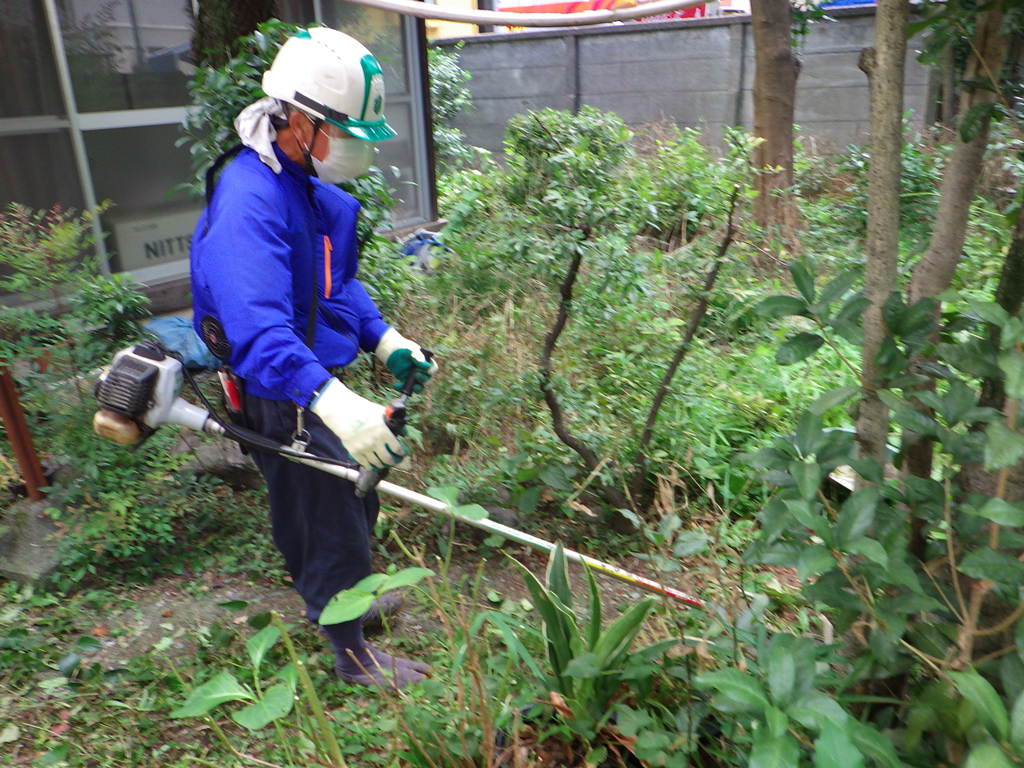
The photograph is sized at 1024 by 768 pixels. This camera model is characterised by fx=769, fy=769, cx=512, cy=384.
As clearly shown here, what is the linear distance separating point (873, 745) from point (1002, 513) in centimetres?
44

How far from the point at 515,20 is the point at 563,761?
9.99ft

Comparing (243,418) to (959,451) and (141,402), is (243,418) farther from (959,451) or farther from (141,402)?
(959,451)

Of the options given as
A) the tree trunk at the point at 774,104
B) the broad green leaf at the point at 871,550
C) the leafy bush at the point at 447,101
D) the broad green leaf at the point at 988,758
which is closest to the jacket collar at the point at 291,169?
the broad green leaf at the point at 871,550

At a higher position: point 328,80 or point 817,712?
point 328,80

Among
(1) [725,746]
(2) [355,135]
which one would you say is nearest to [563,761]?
(1) [725,746]

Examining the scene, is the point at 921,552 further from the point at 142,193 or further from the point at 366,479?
the point at 142,193

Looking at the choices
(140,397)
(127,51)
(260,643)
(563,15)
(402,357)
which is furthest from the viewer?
(127,51)

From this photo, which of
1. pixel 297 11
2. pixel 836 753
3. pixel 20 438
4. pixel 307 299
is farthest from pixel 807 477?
pixel 297 11

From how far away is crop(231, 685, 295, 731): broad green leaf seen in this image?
1.32 metres

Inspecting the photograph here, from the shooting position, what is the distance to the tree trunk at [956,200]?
153cm

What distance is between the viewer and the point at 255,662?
146 centimetres

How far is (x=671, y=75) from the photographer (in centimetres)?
1116

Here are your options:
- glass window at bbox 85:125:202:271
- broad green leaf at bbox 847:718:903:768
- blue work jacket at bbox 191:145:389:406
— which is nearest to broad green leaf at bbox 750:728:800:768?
broad green leaf at bbox 847:718:903:768

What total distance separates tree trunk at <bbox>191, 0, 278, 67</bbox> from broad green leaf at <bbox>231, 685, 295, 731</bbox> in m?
3.25
